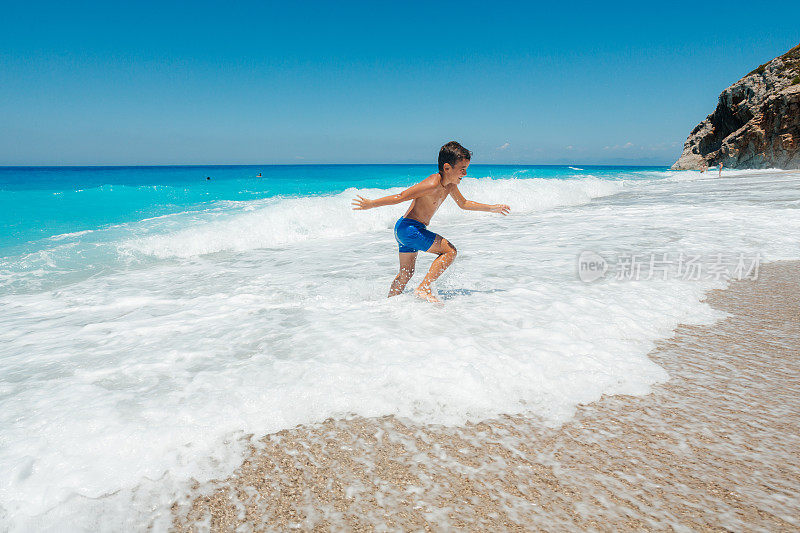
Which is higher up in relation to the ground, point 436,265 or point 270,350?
point 436,265


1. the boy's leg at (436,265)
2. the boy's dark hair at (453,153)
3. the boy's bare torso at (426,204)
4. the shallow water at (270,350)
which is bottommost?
the shallow water at (270,350)

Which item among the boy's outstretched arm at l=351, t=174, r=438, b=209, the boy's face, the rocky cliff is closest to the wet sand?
the boy's outstretched arm at l=351, t=174, r=438, b=209

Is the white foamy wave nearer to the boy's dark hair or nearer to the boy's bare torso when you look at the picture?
the boy's bare torso

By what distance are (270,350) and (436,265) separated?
73.7 inches

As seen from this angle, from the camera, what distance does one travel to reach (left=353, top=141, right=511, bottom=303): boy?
13.3 feet

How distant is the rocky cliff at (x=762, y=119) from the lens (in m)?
34.8

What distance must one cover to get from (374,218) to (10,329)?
341 inches

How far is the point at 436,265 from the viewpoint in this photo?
4.43m

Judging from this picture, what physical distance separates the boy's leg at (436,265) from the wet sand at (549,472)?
209 cm

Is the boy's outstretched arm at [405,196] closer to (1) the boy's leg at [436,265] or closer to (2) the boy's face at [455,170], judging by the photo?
(2) the boy's face at [455,170]

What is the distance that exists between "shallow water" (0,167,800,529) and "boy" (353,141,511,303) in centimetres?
34

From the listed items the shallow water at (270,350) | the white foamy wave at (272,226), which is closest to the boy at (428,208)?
the shallow water at (270,350)

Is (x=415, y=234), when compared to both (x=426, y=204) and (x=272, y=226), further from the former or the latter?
(x=272, y=226)

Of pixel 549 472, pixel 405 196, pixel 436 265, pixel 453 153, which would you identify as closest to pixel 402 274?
pixel 436 265
